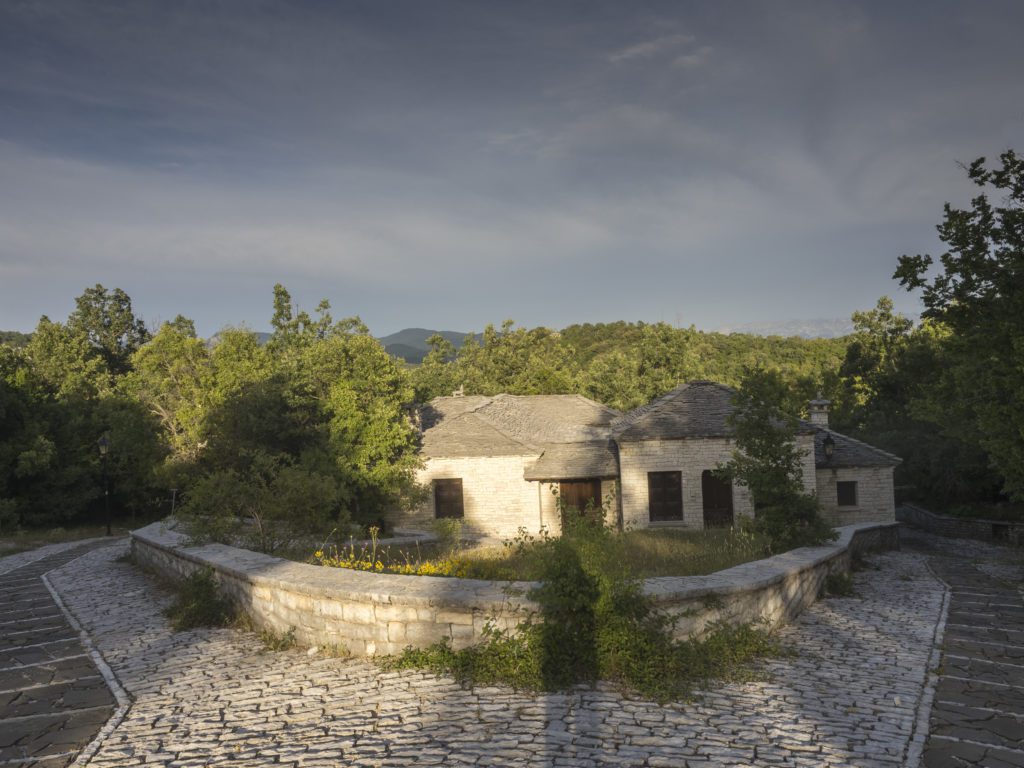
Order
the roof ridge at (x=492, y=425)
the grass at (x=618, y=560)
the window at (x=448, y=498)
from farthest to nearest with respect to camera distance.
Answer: the roof ridge at (x=492, y=425)
the window at (x=448, y=498)
the grass at (x=618, y=560)

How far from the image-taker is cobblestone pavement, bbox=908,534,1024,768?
15.2ft

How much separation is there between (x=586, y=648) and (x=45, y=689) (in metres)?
5.11

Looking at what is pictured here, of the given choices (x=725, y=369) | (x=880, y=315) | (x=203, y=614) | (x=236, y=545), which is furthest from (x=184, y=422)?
(x=725, y=369)

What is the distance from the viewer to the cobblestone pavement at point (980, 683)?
4.62m

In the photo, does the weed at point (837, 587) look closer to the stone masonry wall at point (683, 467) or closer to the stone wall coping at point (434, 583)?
the stone wall coping at point (434, 583)

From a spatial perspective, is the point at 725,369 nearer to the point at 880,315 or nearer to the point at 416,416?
the point at 880,315

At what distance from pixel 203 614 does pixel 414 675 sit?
366 centimetres

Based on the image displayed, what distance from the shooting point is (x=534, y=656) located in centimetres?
582

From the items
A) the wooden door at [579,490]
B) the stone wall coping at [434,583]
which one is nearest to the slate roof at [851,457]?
the wooden door at [579,490]

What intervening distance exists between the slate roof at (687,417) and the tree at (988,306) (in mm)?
8026

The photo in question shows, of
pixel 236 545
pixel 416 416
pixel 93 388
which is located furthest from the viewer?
pixel 93 388

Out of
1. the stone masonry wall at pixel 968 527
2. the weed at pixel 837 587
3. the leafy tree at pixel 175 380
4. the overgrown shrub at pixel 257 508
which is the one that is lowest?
the stone masonry wall at pixel 968 527

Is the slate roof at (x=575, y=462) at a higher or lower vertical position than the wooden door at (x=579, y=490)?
higher

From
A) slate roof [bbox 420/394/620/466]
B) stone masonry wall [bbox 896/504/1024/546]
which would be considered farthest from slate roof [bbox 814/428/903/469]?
slate roof [bbox 420/394/620/466]
